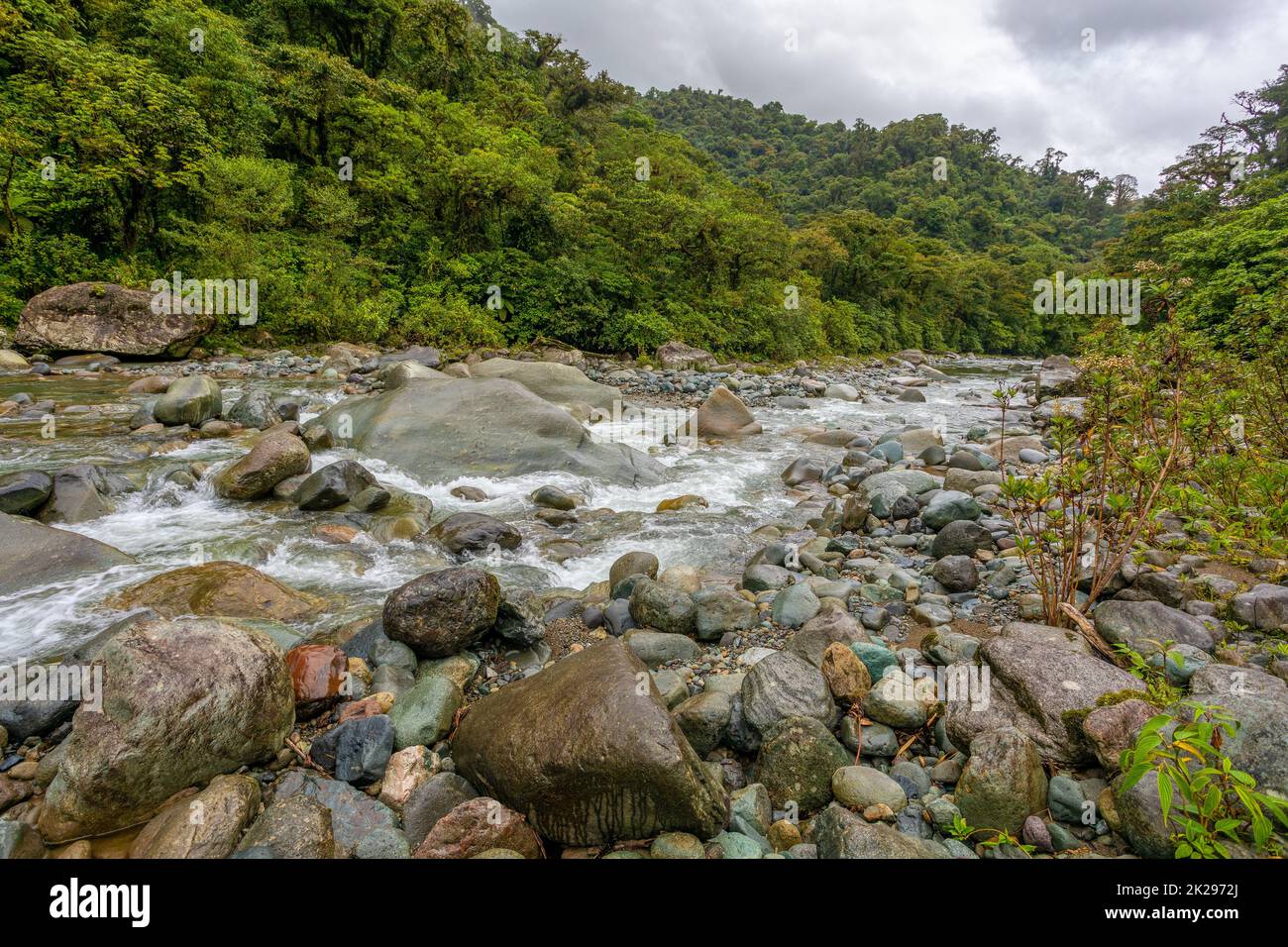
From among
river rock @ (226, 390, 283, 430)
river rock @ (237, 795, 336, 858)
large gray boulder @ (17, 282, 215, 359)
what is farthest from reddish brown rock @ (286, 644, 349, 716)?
large gray boulder @ (17, 282, 215, 359)

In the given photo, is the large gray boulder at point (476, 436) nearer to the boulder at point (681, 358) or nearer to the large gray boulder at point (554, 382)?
the large gray boulder at point (554, 382)

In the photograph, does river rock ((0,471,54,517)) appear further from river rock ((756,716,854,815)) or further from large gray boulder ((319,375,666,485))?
river rock ((756,716,854,815))

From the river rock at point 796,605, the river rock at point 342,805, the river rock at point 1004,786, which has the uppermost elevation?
the river rock at point 796,605

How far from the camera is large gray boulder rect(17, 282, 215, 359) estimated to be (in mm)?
12602

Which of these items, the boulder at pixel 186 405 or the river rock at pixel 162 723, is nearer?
the river rock at pixel 162 723

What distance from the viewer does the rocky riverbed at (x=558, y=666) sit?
7.48 ft

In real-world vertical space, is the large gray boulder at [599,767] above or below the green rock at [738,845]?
above

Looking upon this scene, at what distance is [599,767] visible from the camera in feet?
7.43

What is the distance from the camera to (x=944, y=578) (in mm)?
4629

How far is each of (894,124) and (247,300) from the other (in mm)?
102361

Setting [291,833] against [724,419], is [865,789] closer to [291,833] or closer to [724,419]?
[291,833]

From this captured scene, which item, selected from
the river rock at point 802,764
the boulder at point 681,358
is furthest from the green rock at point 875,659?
the boulder at point 681,358

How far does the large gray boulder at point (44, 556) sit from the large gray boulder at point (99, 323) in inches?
447

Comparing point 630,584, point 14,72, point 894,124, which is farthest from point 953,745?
point 894,124
